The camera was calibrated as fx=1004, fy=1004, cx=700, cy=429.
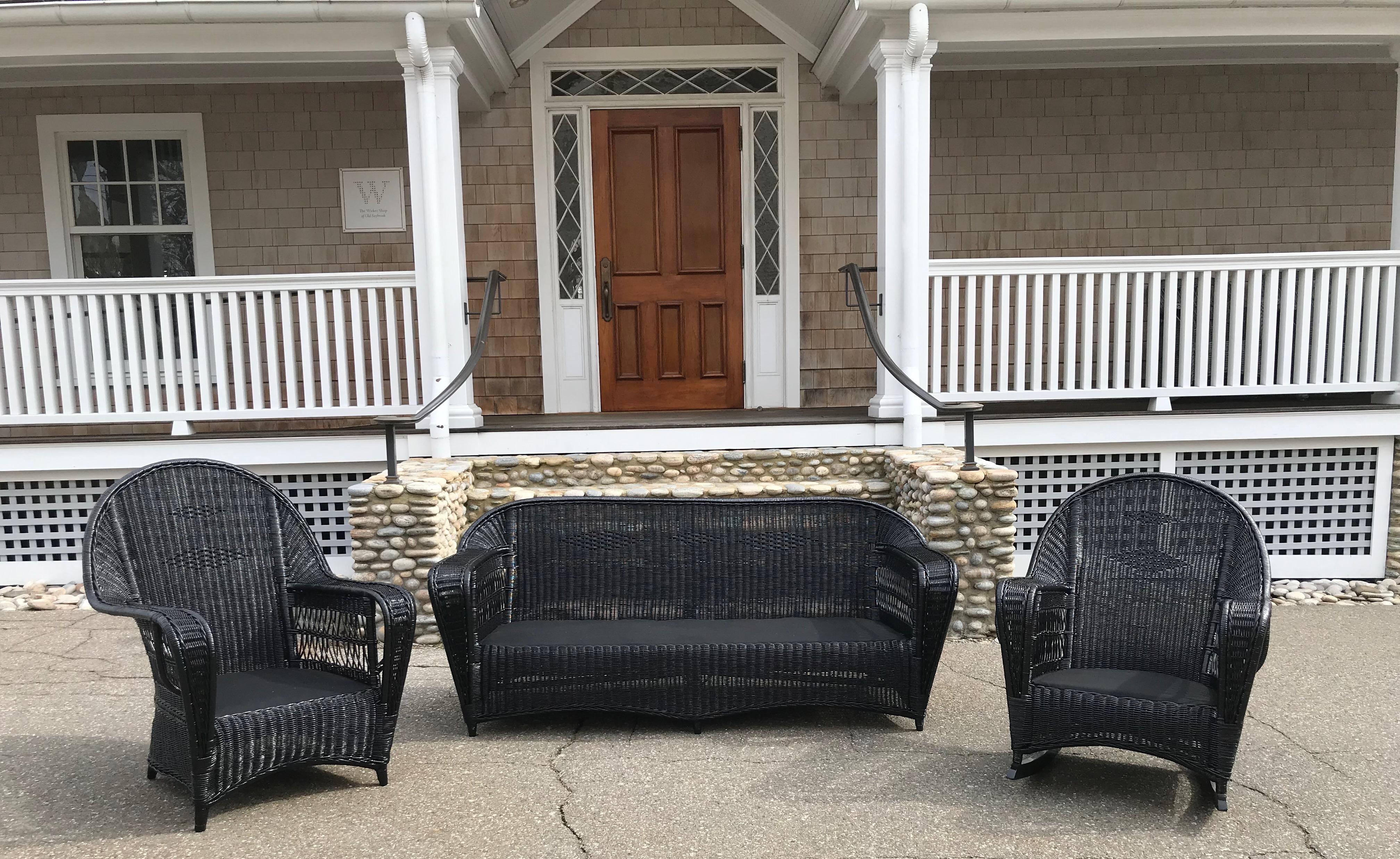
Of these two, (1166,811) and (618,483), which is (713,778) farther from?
(618,483)

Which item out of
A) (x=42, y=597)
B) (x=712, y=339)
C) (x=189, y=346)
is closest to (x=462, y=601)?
(x=189, y=346)

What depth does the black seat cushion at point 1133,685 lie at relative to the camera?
303 cm

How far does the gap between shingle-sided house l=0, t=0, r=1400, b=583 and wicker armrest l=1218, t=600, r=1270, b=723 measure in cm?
292

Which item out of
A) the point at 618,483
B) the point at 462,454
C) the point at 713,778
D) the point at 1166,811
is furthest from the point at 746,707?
the point at 462,454

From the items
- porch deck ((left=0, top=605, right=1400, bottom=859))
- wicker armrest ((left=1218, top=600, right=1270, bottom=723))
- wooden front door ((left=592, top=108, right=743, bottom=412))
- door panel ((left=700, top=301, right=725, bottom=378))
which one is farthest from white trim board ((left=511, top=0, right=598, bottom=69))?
wicker armrest ((left=1218, top=600, right=1270, bottom=723))

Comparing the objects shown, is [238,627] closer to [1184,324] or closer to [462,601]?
[462,601]

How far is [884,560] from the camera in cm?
391

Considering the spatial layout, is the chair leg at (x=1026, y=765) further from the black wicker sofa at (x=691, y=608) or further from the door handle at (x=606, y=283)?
the door handle at (x=606, y=283)

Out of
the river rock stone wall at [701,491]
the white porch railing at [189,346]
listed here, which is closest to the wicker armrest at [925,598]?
the river rock stone wall at [701,491]

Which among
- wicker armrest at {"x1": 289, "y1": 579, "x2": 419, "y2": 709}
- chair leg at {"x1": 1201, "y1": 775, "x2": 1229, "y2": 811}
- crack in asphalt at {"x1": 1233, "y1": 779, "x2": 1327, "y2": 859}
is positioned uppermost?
wicker armrest at {"x1": 289, "y1": 579, "x2": 419, "y2": 709}

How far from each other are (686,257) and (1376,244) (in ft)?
16.8

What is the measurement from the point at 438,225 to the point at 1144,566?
4058 mm

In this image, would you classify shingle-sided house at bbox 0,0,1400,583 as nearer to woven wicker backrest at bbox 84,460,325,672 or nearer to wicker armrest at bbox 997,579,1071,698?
woven wicker backrest at bbox 84,460,325,672

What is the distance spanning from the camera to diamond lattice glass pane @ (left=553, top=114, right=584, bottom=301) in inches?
279
